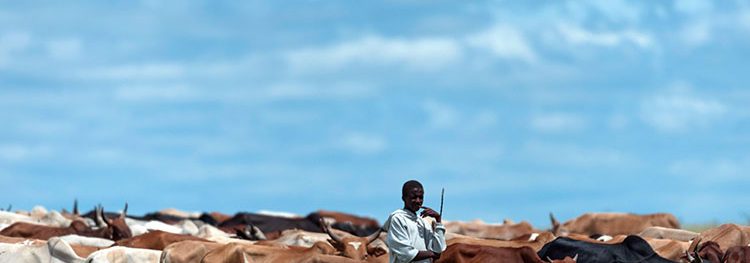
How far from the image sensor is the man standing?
12445mm

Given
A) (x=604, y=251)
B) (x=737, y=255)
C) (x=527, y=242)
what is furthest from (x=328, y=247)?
(x=737, y=255)

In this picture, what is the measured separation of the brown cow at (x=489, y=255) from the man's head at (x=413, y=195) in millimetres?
2997

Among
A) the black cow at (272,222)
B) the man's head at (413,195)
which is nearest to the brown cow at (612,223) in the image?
the black cow at (272,222)

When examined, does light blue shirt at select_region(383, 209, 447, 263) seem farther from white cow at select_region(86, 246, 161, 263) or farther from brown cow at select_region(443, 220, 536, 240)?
brown cow at select_region(443, 220, 536, 240)

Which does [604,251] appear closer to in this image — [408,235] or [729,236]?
[729,236]

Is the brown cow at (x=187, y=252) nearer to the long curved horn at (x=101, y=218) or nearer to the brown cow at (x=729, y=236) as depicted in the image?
the brown cow at (x=729, y=236)

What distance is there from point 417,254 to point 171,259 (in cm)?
702

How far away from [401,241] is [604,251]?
6561mm

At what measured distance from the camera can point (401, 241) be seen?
12.5m

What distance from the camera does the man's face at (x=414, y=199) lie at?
489 inches

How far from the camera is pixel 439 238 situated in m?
12.7

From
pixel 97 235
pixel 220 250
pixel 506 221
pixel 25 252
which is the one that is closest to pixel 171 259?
pixel 220 250

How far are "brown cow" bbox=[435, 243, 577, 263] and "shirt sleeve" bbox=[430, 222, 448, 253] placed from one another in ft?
8.46

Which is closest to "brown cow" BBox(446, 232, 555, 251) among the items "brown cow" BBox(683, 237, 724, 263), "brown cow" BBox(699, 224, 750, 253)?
"brown cow" BBox(699, 224, 750, 253)
